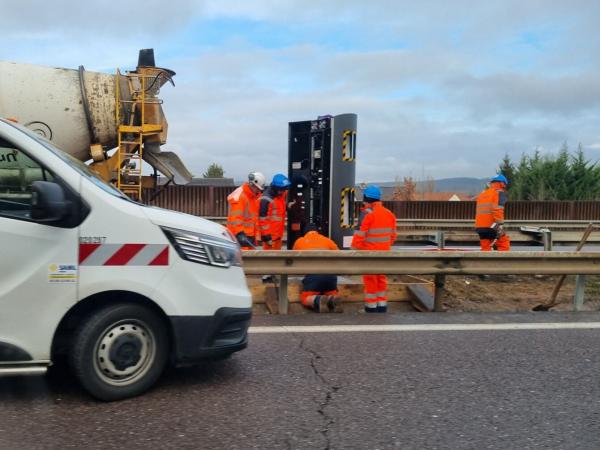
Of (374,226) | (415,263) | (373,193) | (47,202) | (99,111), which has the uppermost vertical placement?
(99,111)

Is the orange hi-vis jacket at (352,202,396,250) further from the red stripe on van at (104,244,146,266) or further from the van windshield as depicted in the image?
the red stripe on van at (104,244,146,266)

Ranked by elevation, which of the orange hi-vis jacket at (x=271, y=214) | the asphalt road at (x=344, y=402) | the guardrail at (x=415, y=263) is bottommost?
the asphalt road at (x=344, y=402)

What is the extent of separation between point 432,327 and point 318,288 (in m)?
1.67

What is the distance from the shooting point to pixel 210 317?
396cm

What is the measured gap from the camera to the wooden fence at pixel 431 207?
1884 cm

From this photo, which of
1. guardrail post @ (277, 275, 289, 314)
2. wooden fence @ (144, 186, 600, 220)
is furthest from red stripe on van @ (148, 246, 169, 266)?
wooden fence @ (144, 186, 600, 220)

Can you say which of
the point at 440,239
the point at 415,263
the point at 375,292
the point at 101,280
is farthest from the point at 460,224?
the point at 101,280

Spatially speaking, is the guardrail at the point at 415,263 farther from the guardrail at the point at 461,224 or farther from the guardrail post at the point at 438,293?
the guardrail at the point at 461,224

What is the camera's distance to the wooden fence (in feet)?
61.8

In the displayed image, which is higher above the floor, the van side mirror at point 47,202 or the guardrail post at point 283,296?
the van side mirror at point 47,202

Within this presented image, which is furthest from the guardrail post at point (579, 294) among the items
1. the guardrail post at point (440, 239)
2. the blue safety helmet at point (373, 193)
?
the guardrail post at point (440, 239)

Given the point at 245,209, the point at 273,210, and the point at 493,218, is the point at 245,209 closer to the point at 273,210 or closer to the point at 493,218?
the point at 273,210

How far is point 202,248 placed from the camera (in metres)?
3.98

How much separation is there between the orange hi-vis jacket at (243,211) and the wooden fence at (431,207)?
10.5 meters
